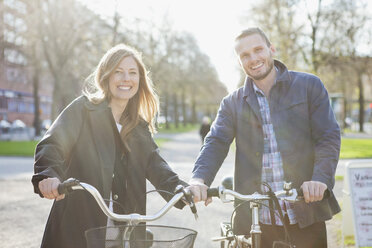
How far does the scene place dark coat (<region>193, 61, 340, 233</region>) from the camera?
279 centimetres

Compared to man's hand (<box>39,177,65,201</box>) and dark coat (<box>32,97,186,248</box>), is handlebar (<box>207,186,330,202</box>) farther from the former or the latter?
man's hand (<box>39,177,65,201</box>)

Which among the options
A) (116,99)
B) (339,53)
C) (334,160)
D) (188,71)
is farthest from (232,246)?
(188,71)

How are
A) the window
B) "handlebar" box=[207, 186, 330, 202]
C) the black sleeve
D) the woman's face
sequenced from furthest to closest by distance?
the window, the woman's face, the black sleeve, "handlebar" box=[207, 186, 330, 202]

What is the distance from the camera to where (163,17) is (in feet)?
118

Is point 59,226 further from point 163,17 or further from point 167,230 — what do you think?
point 163,17

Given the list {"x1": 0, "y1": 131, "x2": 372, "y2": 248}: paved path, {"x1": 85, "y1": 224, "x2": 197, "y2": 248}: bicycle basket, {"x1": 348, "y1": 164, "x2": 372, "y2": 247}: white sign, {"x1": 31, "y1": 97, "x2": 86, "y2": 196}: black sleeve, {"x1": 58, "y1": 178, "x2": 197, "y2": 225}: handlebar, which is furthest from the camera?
{"x1": 0, "y1": 131, "x2": 372, "y2": 248}: paved path

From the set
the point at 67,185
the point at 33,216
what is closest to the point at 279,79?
the point at 67,185

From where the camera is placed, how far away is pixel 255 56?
2955 mm

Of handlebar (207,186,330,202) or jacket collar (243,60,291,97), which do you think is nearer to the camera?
handlebar (207,186,330,202)

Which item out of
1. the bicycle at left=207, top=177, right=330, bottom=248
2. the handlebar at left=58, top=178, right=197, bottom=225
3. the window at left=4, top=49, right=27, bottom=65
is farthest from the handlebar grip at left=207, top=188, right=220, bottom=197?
the window at left=4, top=49, right=27, bottom=65

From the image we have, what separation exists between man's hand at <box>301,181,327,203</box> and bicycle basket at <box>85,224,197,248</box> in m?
0.61

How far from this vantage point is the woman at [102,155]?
2.88m

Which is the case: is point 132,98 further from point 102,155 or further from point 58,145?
point 58,145

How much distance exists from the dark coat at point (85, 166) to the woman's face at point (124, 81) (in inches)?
6.0
